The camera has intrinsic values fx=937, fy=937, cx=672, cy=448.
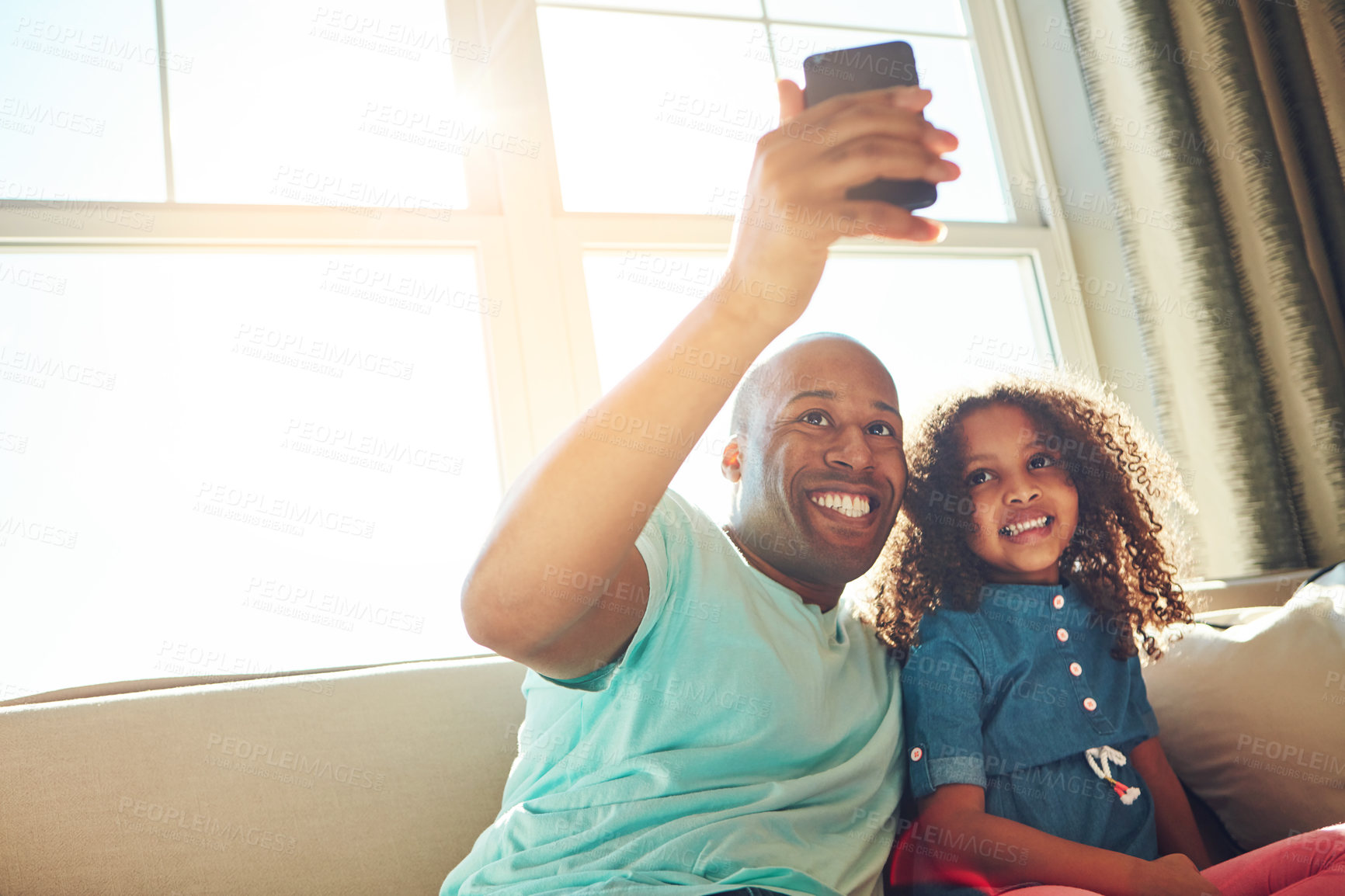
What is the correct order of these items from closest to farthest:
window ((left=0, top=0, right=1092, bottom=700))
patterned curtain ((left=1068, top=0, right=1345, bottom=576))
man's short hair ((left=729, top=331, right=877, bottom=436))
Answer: man's short hair ((left=729, top=331, right=877, bottom=436))
window ((left=0, top=0, right=1092, bottom=700))
patterned curtain ((left=1068, top=0, right=1345, bottom=576))

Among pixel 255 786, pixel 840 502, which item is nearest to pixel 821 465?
pixel 840 502

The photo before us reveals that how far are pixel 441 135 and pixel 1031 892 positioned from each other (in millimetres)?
1649

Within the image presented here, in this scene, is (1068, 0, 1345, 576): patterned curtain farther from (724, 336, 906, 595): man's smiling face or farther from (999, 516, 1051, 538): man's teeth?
(724, 336, 906, 595): man's smiling face

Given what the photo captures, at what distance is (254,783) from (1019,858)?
34.3 inches

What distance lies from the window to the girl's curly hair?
12.0 inches

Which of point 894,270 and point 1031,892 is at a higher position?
point 894,270

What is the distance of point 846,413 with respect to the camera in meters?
1.19

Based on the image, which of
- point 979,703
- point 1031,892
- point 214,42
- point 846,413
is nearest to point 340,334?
point 214,42

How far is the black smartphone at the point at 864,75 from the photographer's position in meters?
0.64

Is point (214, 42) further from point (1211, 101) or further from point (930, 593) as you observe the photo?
point (1211, 101)

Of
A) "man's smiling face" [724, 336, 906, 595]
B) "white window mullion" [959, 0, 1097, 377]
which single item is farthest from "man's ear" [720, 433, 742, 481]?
"white window mullion" [959, 0, 1097, 377]

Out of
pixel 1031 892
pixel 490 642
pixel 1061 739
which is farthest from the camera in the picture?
pixel 1061 739

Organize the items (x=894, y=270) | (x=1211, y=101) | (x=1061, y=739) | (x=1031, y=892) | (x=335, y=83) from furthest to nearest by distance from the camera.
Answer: (x=894, y=270) < (x=1211, y=101) < (x=335, y=83) < (x=1061, y=739) < (x=1031, y=892)

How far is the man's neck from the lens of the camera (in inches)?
45.7
